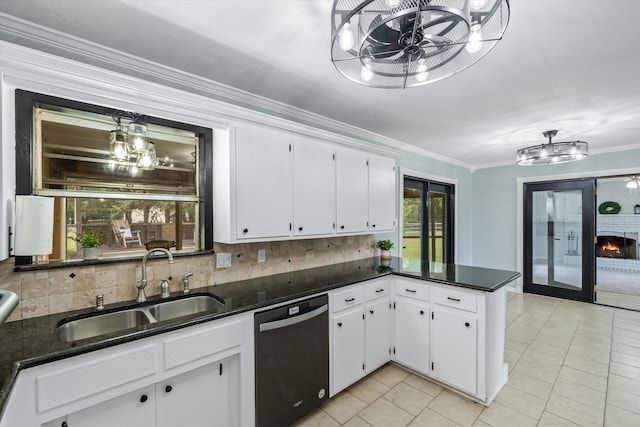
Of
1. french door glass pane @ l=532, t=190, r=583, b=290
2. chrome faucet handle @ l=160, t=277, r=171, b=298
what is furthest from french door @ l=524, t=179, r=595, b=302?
chrome faucet handle @ l=160, t=277, r=171, b=298

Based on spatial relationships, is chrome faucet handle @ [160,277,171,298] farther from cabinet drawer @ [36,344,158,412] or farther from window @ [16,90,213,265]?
cabinet drawer @ [36,344,158,412]

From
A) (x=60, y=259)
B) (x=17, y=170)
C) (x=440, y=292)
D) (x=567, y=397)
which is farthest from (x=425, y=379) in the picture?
(x=17, y=170)

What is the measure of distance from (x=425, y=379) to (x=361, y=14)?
284cm

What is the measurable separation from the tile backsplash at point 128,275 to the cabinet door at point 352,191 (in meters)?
0.41

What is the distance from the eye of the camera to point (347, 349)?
238 centimetres

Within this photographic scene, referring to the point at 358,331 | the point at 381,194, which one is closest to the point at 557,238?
the point at 381,194

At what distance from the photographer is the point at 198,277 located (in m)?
2.23

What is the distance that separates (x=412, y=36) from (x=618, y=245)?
8.74m

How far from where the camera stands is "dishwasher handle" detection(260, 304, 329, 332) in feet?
6.09

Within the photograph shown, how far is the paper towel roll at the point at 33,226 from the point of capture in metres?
1.46

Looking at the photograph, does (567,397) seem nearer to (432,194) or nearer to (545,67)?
(545,67)

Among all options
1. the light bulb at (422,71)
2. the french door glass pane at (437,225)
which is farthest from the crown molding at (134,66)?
the french door glass pane at (437,225)

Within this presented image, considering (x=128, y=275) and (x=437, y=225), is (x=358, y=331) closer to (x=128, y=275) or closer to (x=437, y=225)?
(x=128, y=275)

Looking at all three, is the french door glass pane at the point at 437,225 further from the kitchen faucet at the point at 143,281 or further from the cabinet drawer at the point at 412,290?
the kitchen faucet at the point at 143,281
